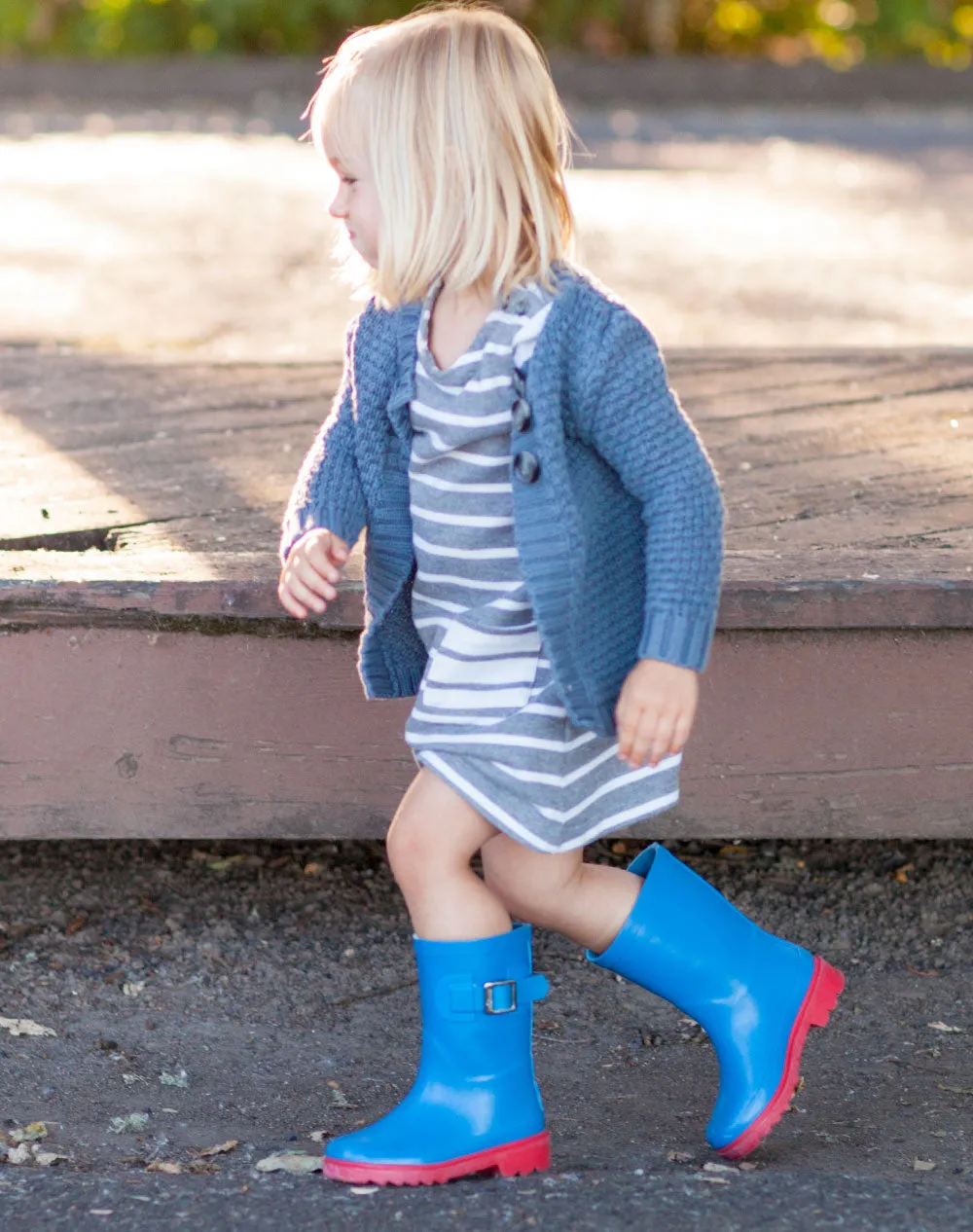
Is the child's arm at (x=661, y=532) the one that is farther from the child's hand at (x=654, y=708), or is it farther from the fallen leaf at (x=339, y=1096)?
the fallen leaf at (x=339, y=1096)

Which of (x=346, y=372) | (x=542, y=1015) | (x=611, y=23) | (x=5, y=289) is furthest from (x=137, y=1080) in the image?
(x=611, y=23)

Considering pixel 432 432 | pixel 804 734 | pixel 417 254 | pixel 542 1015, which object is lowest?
pixel 542 1015

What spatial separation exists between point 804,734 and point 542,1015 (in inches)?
22.3

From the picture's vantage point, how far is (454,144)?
1.81 meters

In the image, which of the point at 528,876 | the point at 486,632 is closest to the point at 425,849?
the point at 528,876

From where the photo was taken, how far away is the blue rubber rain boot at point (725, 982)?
203cm

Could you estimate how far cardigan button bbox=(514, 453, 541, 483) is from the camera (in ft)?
5.90

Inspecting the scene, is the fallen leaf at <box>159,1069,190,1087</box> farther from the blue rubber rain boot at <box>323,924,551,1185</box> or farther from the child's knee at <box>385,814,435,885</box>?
the child's knee at <box>385,814,435,885</box>

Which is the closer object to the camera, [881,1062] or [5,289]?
[881,1062]

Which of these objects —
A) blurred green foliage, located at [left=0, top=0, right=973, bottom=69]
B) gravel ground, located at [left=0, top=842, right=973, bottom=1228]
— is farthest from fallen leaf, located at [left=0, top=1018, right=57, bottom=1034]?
blurred green foliage, located at [left=0, top=0, right=973, bottom=69]

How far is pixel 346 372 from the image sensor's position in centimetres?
203

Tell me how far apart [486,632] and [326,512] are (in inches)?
9.5

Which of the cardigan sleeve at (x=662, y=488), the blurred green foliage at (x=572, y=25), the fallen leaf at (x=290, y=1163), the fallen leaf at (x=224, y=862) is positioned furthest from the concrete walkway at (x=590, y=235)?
the blurred green foliage at (x=572, y=25)

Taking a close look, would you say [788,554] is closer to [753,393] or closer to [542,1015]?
[542,1015]
